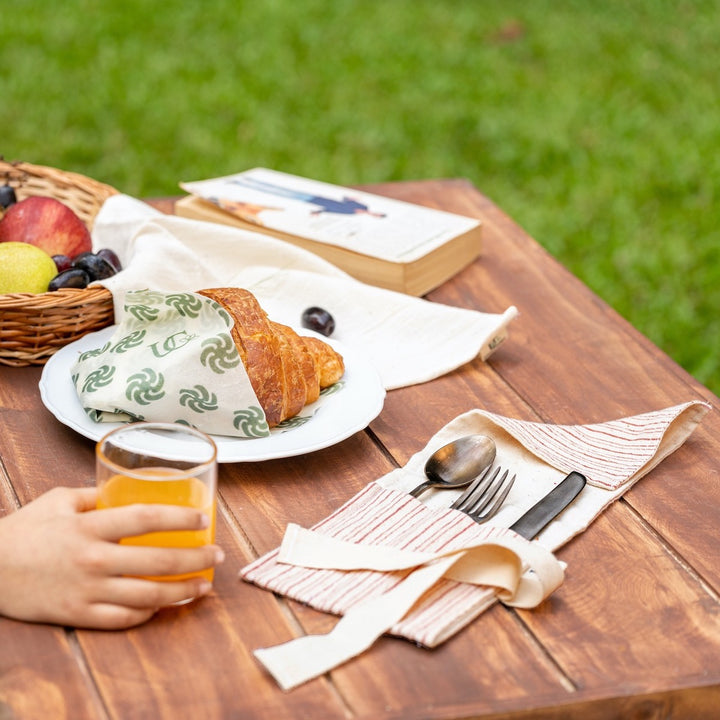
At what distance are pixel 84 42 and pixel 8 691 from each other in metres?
4.09

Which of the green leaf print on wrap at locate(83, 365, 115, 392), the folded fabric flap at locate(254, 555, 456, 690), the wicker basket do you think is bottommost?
the wicker basket

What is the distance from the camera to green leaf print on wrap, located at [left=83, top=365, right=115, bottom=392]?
3.98 feet

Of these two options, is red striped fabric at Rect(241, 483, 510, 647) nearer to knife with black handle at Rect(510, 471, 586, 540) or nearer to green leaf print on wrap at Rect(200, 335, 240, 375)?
knife with black handle at Rect(510, 471, 586, 540)

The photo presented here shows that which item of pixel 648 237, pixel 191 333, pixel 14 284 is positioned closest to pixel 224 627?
pixel 191 333

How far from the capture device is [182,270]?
1592 mm

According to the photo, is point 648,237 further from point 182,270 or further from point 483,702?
point 483,702

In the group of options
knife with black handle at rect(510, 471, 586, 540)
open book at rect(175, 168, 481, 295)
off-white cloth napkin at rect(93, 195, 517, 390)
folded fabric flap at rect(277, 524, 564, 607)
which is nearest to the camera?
folded fabric flap at rect(277, 524, 564, 607)

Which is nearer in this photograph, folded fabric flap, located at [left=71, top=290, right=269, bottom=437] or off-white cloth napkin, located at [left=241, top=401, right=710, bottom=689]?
off-white cloth napkin, located at [left=241, top=401, right=710, bottom=689]

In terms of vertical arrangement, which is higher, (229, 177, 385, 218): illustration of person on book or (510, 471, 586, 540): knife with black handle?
(510, 471, 586, 540): knife with black handle

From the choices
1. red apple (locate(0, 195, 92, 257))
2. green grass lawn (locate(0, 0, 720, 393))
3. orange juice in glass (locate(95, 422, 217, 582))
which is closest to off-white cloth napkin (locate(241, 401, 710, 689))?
orange juice in glass (locate(95, 422, 217, 582))

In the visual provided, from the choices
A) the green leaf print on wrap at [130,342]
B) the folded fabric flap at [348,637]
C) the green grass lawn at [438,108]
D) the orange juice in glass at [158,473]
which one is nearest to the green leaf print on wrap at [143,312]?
the green leaf print on wrap at [130,342]

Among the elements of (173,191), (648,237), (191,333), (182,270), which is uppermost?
(191,333)

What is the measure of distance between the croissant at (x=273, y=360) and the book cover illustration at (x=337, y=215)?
44 cm

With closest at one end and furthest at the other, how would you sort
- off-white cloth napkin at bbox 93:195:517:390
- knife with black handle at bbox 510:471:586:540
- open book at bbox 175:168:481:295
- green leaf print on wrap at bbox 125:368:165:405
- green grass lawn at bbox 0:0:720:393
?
knife with black handle at bbox 510:471:586:540
green leaf print on wrap at bbox 125:368:165:405
off-white cloth napkin at bbox 93:195:517:390
open book at bbox 175:168:481:295
green grass lawn at bbox 0:0:720:393
